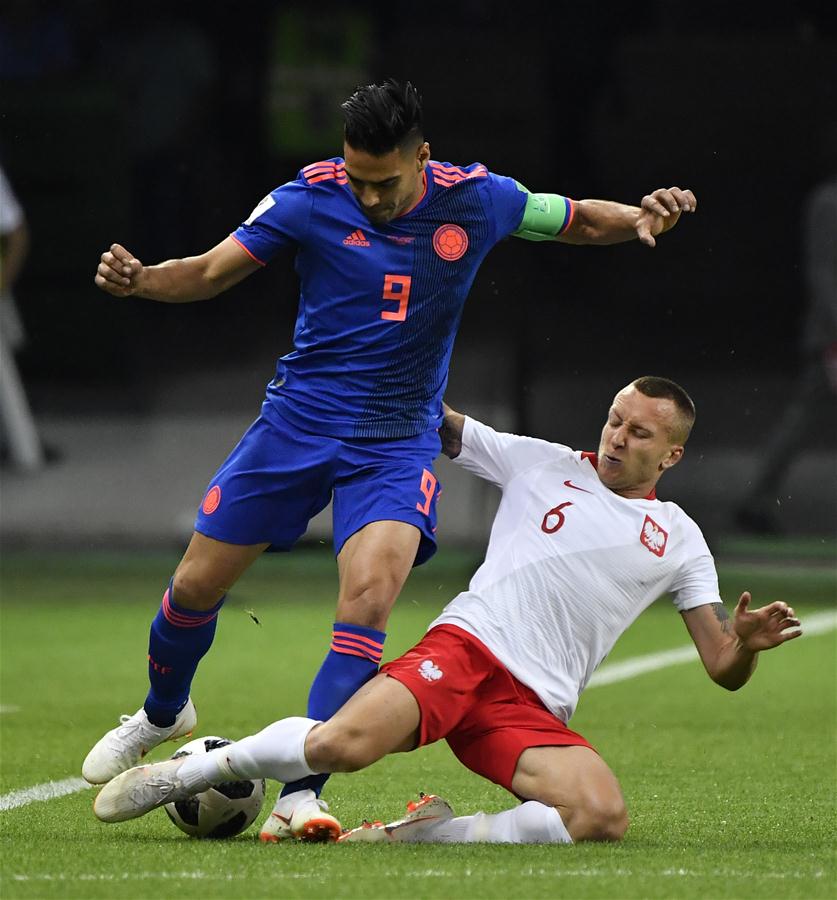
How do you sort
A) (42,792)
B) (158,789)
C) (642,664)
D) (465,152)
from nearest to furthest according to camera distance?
1. (158,789)
2. (42,792)
3. (642,664)
4. (465,152)

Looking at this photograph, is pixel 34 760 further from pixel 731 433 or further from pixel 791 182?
pixel 791 182

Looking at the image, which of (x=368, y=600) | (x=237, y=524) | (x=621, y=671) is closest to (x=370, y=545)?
(x=368, y=600)

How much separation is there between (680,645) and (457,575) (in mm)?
2279

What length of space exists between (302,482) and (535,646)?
843mm

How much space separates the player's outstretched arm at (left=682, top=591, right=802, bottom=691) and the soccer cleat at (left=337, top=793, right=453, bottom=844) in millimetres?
858

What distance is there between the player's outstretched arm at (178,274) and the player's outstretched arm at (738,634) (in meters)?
1.68

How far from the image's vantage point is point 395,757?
719 cm

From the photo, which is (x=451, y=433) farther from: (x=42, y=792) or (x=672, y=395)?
(x=42, y=792)

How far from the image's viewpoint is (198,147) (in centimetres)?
1319

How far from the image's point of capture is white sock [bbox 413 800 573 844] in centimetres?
518

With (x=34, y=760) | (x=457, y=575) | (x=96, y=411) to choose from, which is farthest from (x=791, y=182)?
(x=34, y=760)

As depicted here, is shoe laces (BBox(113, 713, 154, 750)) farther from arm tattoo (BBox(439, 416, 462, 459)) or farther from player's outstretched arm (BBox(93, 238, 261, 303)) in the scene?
player's outstretched arm (BBox(93, 238, 261, 303))

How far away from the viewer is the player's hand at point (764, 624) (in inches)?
203

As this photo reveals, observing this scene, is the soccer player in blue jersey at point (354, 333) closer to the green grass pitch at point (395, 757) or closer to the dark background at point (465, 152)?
the green grass pitch at point (395, 757)
